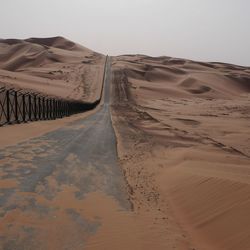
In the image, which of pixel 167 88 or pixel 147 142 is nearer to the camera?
pixel 147 142

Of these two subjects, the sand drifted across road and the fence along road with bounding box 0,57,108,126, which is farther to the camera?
the fence along road with bounding box 0,57,108,126

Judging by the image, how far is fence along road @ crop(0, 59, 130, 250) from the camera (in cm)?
654

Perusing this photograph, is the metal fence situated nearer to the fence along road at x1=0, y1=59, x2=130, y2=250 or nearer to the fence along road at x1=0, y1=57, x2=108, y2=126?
the fence along road at x1=0, y1=57, x2=108, y2=126

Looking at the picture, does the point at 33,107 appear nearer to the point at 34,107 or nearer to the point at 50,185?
the point at 34,107

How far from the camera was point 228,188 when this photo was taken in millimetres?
9430

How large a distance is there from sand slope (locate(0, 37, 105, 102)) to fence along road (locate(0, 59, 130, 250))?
41604 mm

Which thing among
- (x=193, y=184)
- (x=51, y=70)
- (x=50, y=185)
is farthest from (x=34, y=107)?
(x=51, y=70)

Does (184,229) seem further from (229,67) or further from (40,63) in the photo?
(229,67)

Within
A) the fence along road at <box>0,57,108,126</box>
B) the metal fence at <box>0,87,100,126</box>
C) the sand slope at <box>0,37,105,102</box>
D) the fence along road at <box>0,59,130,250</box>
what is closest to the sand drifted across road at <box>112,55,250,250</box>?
the fence along road at <box>0,59,130,250</box>

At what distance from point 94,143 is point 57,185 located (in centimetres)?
838

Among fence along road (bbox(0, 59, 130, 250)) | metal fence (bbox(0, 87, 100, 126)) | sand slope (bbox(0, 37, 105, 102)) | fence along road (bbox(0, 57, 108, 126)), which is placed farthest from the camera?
sand slope (bbox(0, 37, 105, 102))

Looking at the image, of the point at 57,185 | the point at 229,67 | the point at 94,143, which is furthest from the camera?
the point at 229,67

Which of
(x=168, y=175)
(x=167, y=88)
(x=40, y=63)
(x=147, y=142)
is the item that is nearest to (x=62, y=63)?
(x=40, y=63)

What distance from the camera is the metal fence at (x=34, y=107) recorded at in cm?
2791
